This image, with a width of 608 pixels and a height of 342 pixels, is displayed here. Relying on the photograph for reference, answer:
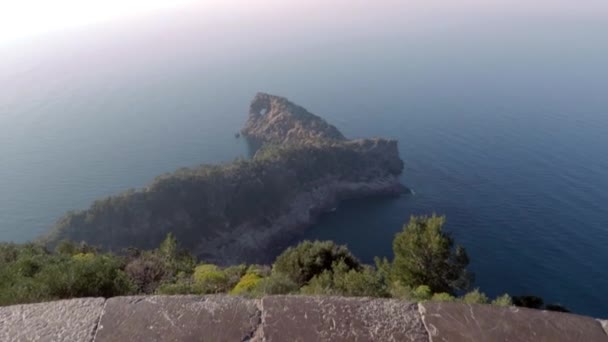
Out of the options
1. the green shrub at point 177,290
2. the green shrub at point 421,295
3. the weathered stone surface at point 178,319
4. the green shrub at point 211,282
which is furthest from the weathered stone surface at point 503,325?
the green shrub at point 211,282

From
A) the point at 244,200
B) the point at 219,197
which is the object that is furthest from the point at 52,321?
the point at 244,200

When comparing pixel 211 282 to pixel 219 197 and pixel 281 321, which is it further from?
pixel 219 197

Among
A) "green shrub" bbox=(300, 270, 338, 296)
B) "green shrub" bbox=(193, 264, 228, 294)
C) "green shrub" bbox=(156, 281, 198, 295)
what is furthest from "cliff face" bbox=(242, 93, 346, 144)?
"green shrub" bbox=(156, 281, 198, 295)

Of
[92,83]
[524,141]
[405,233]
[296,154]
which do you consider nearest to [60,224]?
[296,154]

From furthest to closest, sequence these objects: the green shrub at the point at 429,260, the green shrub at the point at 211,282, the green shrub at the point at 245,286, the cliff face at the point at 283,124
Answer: the cliff face at the point at 283,124 → the green shrub at the point at 429,260 → the green shrub at the point at 211,282 → the green shrub at the point at 245,286

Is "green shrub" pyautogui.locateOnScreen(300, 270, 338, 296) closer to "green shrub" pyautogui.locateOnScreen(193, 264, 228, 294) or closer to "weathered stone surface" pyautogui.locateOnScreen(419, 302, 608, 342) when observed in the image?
"weathered stone surface" pyautogui.locateOnScreen(419, 302, 608, 342)

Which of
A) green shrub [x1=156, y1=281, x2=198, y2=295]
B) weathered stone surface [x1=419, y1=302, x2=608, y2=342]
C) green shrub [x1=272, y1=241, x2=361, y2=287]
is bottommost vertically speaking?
green shrub [x1=272, y1=241, x2=361, y2=287]

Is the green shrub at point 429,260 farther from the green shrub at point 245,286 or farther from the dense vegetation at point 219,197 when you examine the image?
the dense vegetation at point 219,197
